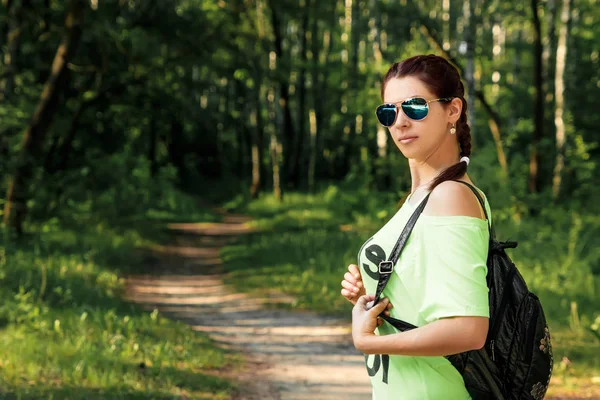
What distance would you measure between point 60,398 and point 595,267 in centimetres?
773

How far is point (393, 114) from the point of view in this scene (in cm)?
187

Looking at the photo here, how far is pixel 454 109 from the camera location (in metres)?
1.84

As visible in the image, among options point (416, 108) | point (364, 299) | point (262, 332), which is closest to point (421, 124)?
point (416, 108)

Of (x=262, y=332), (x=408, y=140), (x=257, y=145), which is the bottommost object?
(x=262, y=332)

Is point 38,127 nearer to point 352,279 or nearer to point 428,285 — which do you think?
point 352,279

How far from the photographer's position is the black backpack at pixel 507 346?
172 centimetres

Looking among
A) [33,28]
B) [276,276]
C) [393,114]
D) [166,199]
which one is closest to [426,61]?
[393,114]

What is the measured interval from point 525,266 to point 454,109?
888 cm

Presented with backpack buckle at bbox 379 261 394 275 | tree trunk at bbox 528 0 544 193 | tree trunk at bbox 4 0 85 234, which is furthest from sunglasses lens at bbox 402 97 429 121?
tree trunk at bbox 528 0 544 193

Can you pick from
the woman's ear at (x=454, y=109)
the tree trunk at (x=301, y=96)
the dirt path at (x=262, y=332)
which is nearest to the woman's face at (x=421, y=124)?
the woman's ear at (x=454, y=109)

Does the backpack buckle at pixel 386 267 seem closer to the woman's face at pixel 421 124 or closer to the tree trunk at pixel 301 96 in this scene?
the woman's face at pixel 421 124

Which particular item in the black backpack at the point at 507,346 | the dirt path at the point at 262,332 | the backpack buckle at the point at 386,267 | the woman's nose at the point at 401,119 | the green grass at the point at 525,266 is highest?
the woman's nose at the point at 401,119

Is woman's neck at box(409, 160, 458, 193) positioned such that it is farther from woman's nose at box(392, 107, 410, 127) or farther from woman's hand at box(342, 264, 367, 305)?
woman's hand at box(342, 264, 367, 305)

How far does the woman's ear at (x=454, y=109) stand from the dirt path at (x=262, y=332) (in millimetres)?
4769
